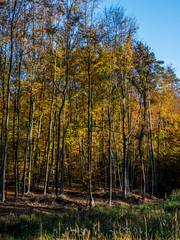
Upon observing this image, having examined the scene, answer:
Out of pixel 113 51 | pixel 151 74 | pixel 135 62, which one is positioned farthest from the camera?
pixel 151 74

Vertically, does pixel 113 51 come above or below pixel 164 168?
above

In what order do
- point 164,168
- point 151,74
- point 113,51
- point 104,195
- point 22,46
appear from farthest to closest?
point 164,168 < point 151,74 < point 104,195 < point 113,51 < point 22,46

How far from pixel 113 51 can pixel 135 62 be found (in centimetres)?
255

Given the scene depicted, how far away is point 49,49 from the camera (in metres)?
14.3

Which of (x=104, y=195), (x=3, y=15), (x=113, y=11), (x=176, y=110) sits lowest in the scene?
(x=104, y=195)

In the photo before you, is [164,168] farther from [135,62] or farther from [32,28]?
[32,28]

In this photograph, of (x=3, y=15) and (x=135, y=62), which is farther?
(x=135, y=62)

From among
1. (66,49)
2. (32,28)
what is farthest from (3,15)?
→ (66,49)

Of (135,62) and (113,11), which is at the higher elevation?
(113,11)

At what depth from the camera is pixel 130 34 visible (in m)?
14.2

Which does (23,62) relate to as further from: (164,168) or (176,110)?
(176,110)

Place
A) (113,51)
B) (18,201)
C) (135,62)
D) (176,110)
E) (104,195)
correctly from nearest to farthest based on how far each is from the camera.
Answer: (18,201), (113,51), (135,62), (104,195), (176,110)

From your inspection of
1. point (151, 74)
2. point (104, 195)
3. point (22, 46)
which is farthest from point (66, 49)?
point (104, 195)

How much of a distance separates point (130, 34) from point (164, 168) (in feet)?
65.6
